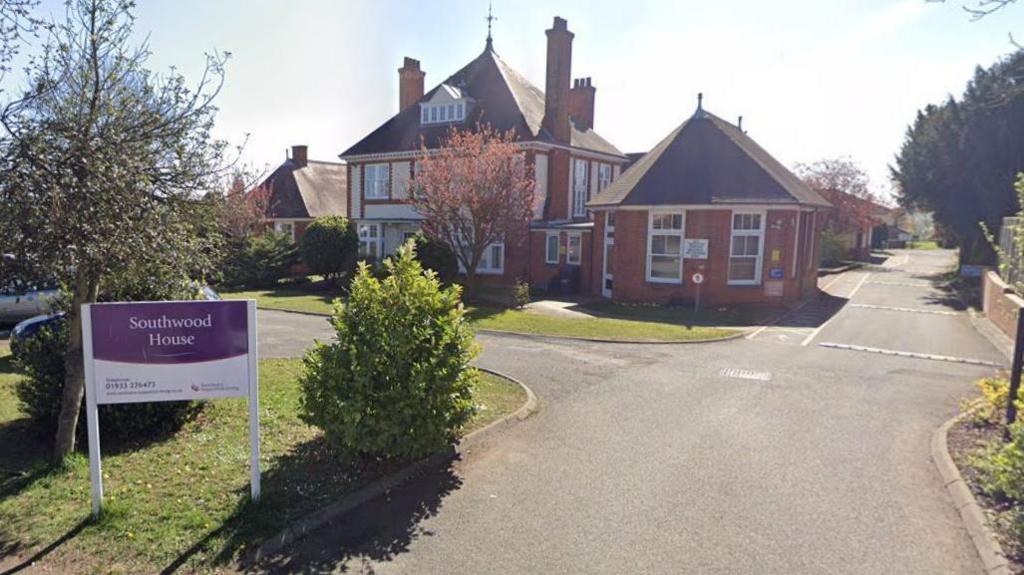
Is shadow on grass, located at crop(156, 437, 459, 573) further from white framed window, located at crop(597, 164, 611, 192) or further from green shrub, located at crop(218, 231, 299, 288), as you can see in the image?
white framed window, located at crop(597, 164, 611, 192)

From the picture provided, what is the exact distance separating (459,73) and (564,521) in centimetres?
2999

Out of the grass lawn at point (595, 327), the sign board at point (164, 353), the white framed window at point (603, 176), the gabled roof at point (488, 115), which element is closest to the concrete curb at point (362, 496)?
the sign board at point (164, 353)

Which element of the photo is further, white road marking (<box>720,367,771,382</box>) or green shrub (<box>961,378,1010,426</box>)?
white road marking (<box>720,367,771,382</box>)

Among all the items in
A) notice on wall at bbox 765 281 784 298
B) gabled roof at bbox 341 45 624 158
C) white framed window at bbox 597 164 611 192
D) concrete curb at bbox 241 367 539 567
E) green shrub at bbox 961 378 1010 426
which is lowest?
concrete curb at bbox 241 367 539 567

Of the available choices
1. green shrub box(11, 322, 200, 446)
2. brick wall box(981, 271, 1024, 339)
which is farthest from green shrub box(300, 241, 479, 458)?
brick wall box(981, 271, 1024, 339)

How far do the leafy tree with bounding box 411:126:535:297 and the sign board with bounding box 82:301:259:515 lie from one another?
1572cm

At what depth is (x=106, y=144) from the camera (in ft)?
17.8

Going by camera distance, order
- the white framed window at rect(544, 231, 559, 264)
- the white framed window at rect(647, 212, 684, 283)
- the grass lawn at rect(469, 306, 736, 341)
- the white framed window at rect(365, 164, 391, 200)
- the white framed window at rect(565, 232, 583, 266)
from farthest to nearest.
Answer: the white framed window at rect(365, 164, 391, 200) < the white framed window at rect(544, 231, 559, 264) < the white framed window at rect(565, 232, 583, 266) < the white framed window at rect(647, 212, 684, 283) < the grass lawn at rect(469, 306, 736, 341)

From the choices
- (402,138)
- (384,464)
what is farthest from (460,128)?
(384,464)

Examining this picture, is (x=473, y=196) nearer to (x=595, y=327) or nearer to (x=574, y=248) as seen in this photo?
(x=574, y=248)

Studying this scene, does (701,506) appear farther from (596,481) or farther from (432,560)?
(432,560)

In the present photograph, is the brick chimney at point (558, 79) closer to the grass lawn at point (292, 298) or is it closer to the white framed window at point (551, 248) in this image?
the white framed window at point (551, 248)

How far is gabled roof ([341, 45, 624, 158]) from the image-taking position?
1099 inches

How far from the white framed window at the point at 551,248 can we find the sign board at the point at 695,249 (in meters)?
6.17
